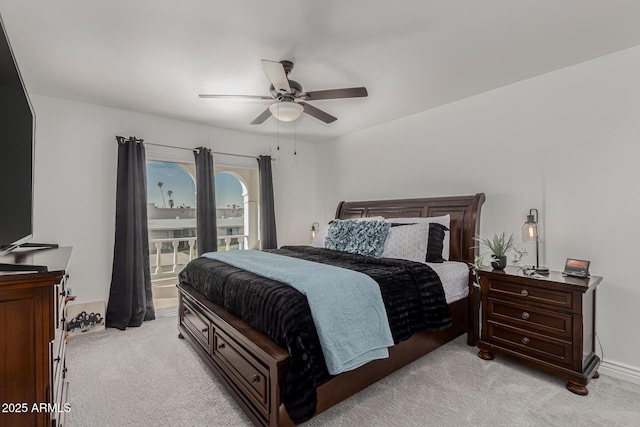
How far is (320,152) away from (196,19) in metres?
3.51

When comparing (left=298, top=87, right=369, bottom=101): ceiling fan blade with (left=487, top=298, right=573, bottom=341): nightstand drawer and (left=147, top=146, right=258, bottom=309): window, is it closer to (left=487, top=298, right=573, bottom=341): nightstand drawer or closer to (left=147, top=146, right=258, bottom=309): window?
(left=487, top=298, right=573, bottom=341): nightstand drawer

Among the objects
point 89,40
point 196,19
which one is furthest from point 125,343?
point 196,19

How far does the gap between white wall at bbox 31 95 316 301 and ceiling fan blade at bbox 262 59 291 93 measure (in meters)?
2.28

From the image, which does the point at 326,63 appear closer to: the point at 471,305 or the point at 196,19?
the point at 196,19

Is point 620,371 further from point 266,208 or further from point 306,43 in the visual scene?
point 266,208

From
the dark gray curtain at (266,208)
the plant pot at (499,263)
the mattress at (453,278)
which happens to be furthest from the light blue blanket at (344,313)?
the dark gray curtain at (266,208)

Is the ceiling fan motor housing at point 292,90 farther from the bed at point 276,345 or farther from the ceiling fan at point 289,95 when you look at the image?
the bed at point 276,345

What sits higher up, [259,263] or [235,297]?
[259,263]

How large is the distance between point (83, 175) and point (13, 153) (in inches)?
93.7

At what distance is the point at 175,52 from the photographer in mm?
2326

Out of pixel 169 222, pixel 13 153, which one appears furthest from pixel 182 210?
pixel 13 153

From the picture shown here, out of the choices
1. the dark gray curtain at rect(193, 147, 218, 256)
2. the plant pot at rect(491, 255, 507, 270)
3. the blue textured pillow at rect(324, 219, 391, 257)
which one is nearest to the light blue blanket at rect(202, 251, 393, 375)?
the blue textured pillow at rect(324, 219, 391, 257)

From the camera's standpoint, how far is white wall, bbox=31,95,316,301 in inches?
125

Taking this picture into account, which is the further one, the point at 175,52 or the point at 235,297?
the point at 175,52
